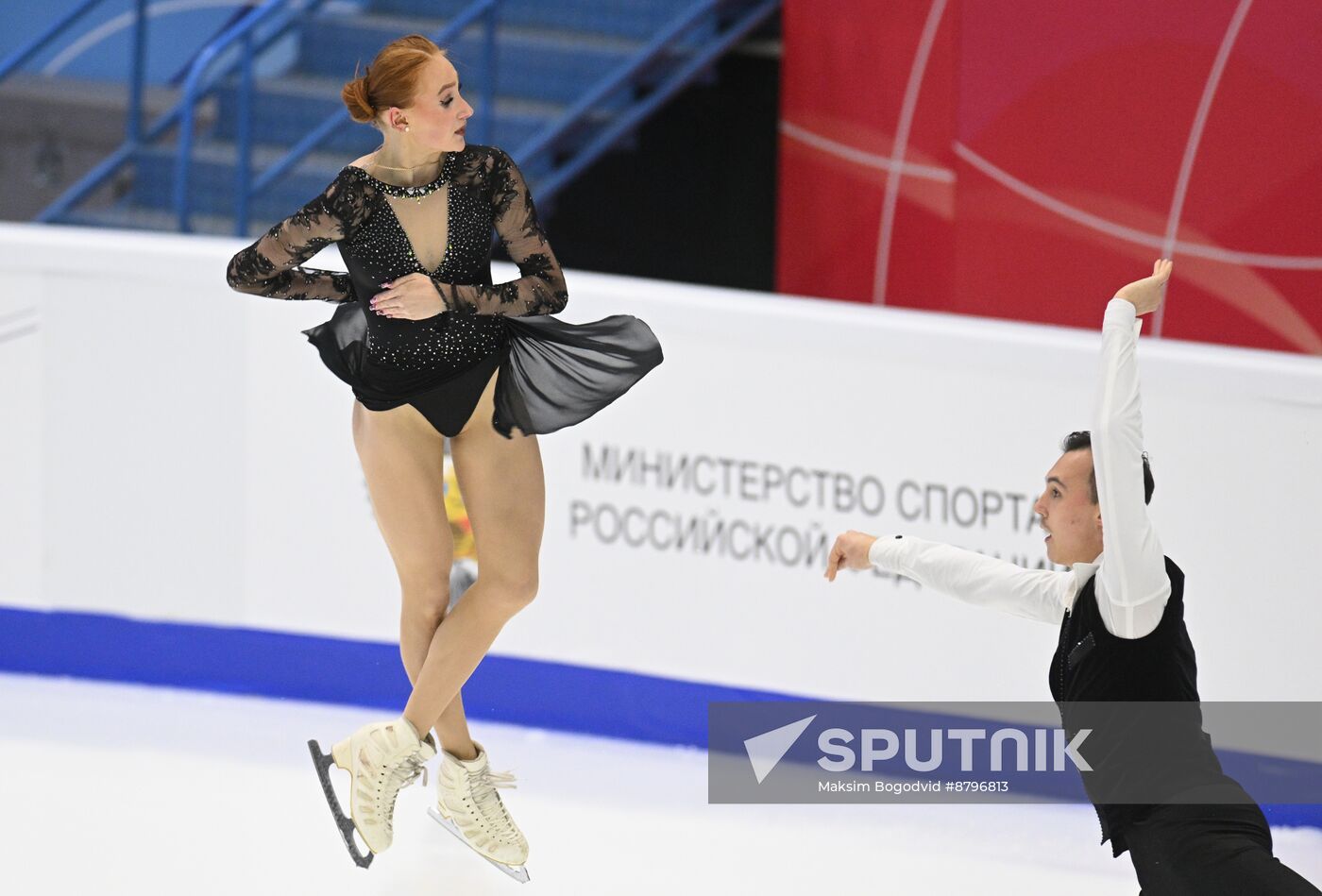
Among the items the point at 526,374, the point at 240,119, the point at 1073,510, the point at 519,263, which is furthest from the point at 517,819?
the point at 240,119

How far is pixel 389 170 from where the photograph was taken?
3.16m

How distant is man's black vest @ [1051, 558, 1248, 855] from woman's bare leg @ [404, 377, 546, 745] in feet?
3.60

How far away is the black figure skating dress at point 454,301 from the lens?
3.14 m

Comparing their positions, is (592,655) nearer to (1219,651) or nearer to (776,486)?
(776,486)

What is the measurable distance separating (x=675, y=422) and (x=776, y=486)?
319 mm

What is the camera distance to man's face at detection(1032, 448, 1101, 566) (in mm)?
2861

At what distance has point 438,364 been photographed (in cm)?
327

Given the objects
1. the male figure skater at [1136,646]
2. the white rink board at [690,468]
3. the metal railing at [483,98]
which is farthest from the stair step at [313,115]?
the male figure skater at [1136,646]

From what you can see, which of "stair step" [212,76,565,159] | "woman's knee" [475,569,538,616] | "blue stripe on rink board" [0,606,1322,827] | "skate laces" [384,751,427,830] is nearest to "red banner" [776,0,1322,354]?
"blue stripe on rink board" [0,606,1322,827]

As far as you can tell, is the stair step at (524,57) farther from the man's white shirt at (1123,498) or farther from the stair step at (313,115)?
the man's white shirt at (1123,498)

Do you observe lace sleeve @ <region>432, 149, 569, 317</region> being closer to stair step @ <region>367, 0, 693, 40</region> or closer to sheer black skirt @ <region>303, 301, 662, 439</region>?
sheer black skirt @ <region>303, 301, 662, 439</region>

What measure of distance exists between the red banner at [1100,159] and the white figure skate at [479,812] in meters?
2.44

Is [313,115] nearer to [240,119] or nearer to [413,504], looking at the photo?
[240,119]

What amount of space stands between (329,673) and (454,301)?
2250mm
